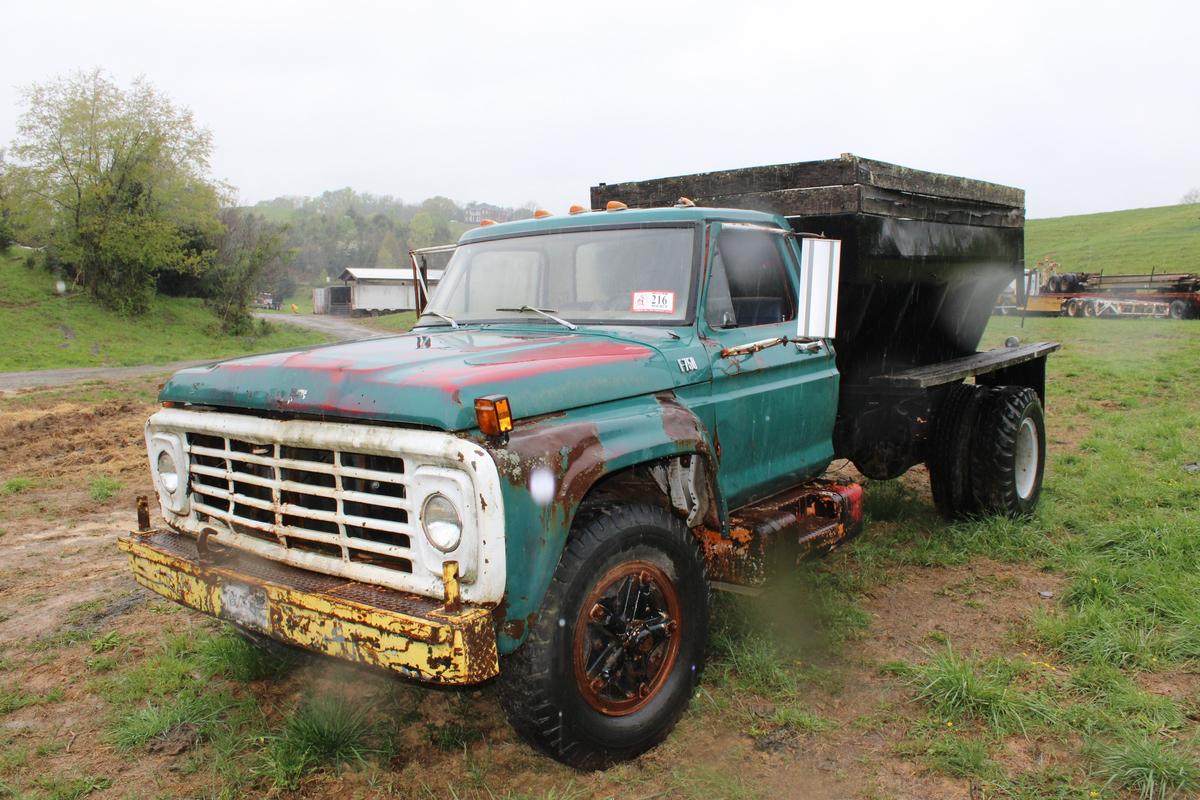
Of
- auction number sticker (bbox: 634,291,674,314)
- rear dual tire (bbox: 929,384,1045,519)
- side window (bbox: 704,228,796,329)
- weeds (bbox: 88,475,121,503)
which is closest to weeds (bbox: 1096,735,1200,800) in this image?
side window (bbox: 704,228,796,329)

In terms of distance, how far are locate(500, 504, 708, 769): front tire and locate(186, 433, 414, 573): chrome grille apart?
0.56m

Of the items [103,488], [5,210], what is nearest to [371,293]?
[5,210]

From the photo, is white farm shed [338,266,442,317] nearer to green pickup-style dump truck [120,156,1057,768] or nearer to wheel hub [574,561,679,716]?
green pickup-style dump truck [120,156,1057,768]

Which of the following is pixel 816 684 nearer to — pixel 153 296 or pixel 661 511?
pixel 661 511

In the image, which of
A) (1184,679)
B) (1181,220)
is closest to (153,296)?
(1184,679)

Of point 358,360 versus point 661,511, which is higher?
point 358,360

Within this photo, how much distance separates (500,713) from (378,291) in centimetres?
5545

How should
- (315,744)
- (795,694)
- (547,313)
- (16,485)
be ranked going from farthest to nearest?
1. (16,485)
2. (547,313)
3. (795,694)
4. (315,744)

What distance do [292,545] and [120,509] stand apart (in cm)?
471

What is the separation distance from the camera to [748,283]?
4.29 m

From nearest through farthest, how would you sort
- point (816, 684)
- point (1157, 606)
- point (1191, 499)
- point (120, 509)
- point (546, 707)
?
point (546, 707)
point (816, 684)
point (1157, 606)
point (1191, 499)
point (120, 509)

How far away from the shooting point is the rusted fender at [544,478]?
2783 millimetres

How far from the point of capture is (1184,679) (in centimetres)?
381

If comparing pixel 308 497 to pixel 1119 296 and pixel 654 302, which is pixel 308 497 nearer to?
pixel 654 302
